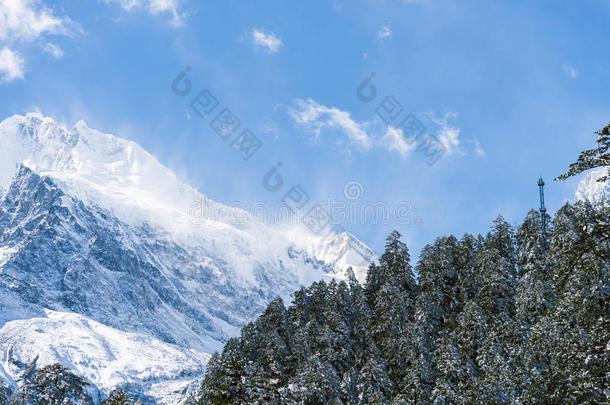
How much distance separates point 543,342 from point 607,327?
2663 centimetres

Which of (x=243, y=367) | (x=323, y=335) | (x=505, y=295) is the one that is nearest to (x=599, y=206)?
(x=505, y=295)

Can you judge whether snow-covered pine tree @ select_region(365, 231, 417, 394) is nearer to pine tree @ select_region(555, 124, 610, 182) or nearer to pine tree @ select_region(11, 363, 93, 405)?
Result: pine tree @ select_region(11, 363, 93, 405)

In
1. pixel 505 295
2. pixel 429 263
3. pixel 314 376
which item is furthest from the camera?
pixel 429 263

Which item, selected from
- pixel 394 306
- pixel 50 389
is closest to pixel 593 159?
pixel 50 389

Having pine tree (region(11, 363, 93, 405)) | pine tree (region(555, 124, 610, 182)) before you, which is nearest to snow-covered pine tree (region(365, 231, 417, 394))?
pine tree (region(11, 363, 93, 405))

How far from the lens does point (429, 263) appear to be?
246 ft

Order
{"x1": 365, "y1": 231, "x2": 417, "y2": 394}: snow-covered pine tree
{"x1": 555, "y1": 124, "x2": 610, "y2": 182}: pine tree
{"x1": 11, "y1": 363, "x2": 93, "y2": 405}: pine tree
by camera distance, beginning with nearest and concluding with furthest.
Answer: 1. {"x1": 555, "y1": 124, "x2": 610, "y2": 182}: pine tree
2. {"x1": 11, "y1": 363, "x2": 93, "y2": 405}: pine tree
3. {"x1": 365, "y1": 231, "x2": 417, "y2": 394}: snow-covered pine tree

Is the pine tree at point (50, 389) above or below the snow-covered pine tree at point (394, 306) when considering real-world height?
below

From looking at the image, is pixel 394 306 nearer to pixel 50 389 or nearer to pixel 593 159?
pixel 50 389

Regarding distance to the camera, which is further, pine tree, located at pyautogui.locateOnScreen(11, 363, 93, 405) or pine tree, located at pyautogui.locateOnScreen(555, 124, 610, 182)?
pine tree, located at pyautogui.locateOnScreen(11, 363, 93, 405)

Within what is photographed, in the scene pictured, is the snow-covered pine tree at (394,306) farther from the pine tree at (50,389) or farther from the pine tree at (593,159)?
the pine tree at (593,159)

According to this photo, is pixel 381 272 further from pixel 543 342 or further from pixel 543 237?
pixel 543 342

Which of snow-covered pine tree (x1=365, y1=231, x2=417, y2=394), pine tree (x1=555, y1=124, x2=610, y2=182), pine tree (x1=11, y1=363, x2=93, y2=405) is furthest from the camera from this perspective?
snow-covered pine tree (x1=365, y1=231, x2=417, y2=394)

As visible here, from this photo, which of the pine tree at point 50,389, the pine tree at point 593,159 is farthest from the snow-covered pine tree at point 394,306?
the pine tree at point 593,159
